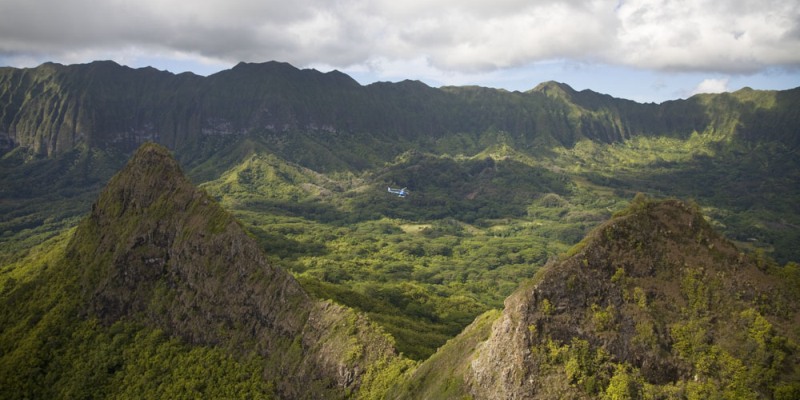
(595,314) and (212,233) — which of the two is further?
Answer: (212,233)

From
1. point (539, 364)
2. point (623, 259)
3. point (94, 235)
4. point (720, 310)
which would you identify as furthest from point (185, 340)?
point (720, 310)

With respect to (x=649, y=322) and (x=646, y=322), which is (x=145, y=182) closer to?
(x=646, y=322)

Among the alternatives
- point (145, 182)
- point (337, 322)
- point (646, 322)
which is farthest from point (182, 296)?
point (646, 322)

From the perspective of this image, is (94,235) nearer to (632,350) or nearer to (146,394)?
(146,394)

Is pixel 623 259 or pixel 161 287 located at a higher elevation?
pixel 623 259

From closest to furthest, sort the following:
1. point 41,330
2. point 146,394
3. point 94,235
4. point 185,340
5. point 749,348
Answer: point 749,348 < point 146,394 < point 185,340 < point 41,330 < point 94,235

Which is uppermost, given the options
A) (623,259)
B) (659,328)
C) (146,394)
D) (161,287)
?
(623,259)

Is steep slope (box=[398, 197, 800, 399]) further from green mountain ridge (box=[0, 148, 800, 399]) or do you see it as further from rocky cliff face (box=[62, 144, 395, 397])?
rocky cliff face (box=[62, 144, 395, 397])
